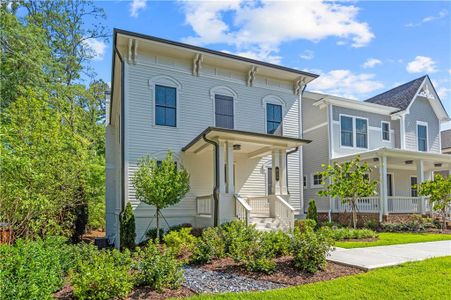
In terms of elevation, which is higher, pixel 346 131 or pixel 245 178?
pixel 346 131

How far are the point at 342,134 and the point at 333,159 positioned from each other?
1.72 meters

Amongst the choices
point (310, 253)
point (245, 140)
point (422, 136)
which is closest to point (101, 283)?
point (310, 253)

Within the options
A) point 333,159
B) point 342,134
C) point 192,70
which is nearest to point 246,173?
point 192,70

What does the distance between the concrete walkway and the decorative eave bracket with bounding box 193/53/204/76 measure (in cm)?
876

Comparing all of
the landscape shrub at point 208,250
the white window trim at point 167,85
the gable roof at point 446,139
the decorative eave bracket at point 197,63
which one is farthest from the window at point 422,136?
the landscape shrub at point 208,250

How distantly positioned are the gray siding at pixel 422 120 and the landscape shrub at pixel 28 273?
2089cm

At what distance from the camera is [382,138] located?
2050cm

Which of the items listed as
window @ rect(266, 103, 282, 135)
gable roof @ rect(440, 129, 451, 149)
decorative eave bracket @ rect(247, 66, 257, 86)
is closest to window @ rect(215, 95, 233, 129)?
decorative eave bracket @ rect(247, 66, 257, 86)

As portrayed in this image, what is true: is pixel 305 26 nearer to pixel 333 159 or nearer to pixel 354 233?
pixel 354 233

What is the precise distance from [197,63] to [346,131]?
395 inches

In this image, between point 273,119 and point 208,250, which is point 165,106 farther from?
point 208,250

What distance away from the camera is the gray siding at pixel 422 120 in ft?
69.7

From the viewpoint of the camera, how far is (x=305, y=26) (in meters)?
9.70

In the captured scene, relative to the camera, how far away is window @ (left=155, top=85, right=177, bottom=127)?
13.4m
